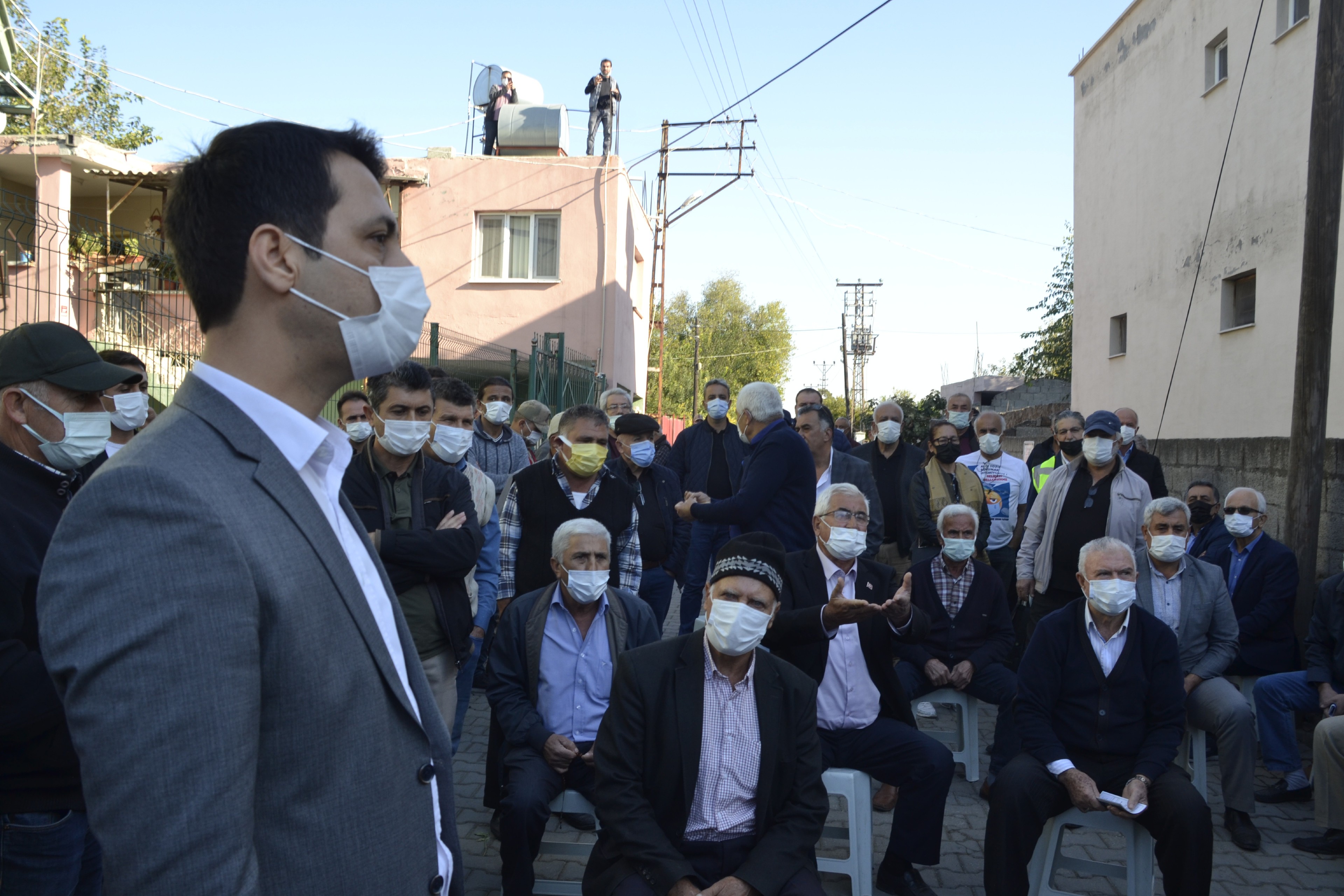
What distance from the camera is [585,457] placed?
Result: 5227 mm

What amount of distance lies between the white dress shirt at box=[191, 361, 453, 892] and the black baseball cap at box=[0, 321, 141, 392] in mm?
1492

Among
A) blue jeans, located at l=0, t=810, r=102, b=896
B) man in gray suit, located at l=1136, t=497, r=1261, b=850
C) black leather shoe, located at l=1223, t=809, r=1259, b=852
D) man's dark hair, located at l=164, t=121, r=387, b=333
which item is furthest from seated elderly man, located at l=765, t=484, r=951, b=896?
man's dark hair, located at l=164, t=121, r=387, b=333

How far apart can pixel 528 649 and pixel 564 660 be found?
18 cm

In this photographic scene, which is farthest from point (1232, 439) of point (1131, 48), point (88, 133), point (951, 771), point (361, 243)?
point (88, 133)

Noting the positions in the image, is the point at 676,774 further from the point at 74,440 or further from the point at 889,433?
the point at 889,433

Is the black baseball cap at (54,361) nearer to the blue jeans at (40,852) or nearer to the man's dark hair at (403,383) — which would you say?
the blue jeans at (40,852)

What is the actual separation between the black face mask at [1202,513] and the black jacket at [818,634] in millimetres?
3589

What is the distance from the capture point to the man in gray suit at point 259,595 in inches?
40.3

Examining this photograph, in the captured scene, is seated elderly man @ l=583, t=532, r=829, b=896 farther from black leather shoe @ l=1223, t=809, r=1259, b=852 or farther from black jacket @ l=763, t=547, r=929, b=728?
black leather shoe @ l=1223, t=809, r=1259, b=852

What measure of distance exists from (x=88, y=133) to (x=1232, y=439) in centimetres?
3145

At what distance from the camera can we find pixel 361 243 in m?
1.36

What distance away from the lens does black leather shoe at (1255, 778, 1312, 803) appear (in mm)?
5379

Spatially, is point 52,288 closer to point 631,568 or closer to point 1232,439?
point 631,568

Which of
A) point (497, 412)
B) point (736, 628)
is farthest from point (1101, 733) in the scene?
point (497, 412)
